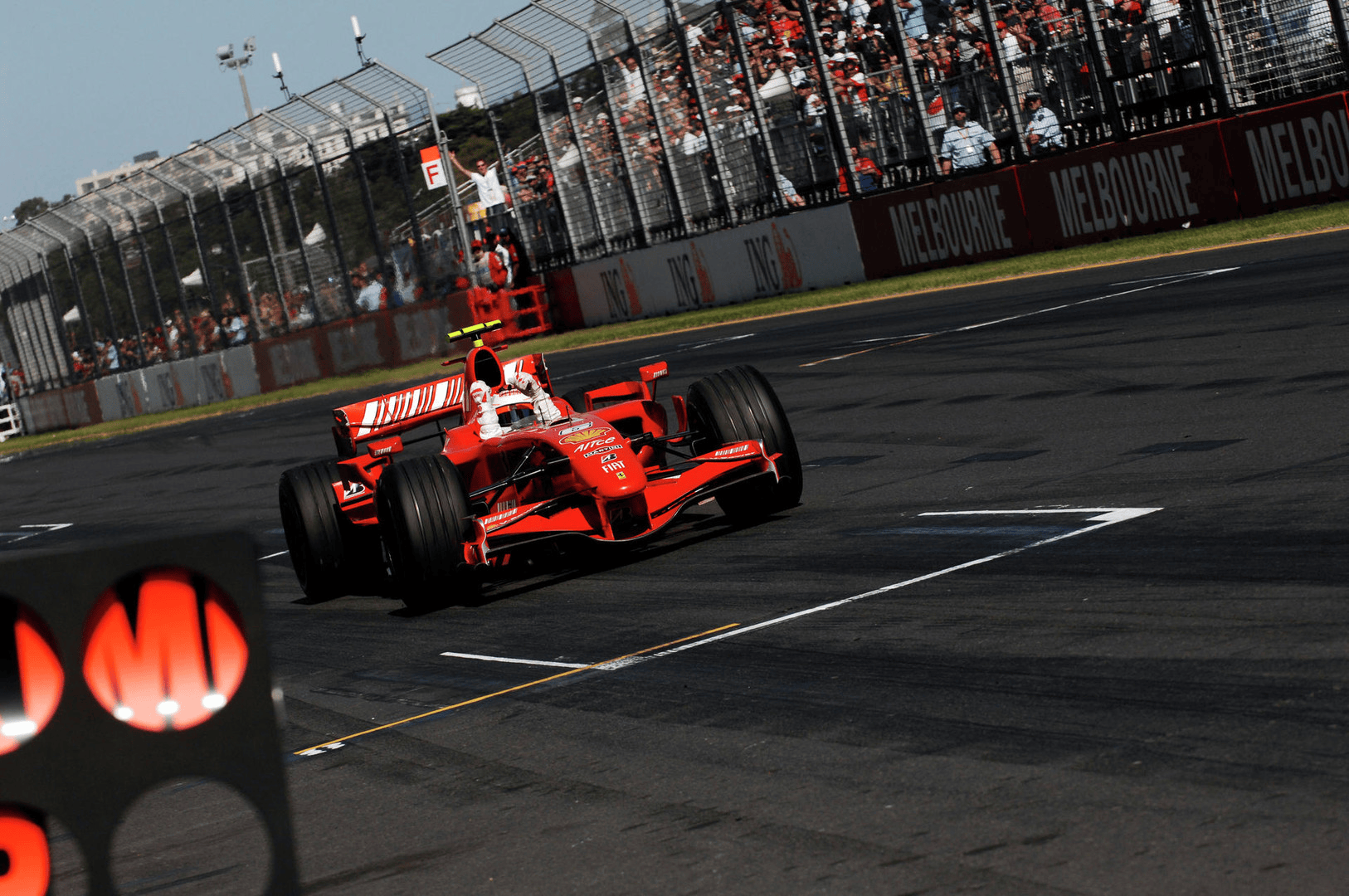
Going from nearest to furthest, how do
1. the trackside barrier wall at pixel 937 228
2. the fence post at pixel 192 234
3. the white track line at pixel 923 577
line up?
the white track line at pixel 923 577 < the trackside barrier wall at pixel 937 228 < the fence post at pixel 192 234

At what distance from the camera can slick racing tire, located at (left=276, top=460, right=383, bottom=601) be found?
10062mm

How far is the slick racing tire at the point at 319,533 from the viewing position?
10.1 m

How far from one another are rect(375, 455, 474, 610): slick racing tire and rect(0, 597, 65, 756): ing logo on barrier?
585 cm

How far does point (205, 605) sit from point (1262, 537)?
4733 mm

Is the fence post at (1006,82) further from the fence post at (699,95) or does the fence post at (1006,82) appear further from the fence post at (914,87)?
the fence post at (699,95)

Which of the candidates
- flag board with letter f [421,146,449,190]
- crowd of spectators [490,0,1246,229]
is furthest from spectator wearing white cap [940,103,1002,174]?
flag board with letter f [421,146,449,190]

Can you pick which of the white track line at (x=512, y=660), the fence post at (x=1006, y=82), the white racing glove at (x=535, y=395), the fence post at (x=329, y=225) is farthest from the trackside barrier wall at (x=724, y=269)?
the white track line at (x=512, y=660)

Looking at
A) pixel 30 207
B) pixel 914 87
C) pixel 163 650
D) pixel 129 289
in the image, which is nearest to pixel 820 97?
pixel 914 87

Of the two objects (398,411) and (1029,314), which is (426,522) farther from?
(1029,314)

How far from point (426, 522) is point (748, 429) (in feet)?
6.07

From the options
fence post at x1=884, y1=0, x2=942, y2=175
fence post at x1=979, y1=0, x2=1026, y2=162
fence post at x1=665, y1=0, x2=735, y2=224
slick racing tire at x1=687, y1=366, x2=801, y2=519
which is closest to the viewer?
slick racing tire at x1=687, y1=366, x2=801, y2=519

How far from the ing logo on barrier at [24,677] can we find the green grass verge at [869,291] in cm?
1582

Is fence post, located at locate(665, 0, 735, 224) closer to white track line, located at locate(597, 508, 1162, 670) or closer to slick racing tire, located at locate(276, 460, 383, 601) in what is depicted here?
slick racing tire, located at locate(276, 460, 383, 601)

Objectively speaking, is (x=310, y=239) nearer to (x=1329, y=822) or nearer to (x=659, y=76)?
(x=659, y=76)
